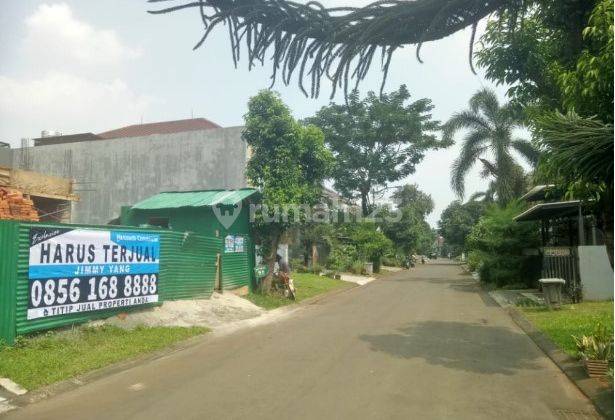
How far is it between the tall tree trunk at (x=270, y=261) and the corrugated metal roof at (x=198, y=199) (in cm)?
169

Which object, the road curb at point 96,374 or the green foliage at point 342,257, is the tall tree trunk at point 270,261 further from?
the green foliage at point 342,257

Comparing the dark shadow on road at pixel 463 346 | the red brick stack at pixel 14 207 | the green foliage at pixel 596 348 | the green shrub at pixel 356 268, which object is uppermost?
the red brick stack at pixel 14 207

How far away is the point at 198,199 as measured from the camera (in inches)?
678

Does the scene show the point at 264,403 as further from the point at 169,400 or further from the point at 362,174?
the point at 362,174

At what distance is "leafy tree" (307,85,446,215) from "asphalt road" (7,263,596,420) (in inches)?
1095

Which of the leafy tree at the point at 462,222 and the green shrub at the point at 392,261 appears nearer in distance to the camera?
the green shrub at the point at 392,261

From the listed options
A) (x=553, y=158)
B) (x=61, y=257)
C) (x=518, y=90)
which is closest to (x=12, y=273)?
(x=61, y=257)

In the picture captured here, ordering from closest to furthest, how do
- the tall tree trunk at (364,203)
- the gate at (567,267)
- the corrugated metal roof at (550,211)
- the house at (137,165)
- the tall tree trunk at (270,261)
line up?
the gate at (567,267) < the tall tree trunk at (270,261) < the corrugated metal roof at (550,211) < the house at (137,165) < the tall tree trunk at (364,203)

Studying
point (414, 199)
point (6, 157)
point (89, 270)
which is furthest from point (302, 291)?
point (414, 199)

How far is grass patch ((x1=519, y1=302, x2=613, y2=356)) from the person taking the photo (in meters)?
9.16

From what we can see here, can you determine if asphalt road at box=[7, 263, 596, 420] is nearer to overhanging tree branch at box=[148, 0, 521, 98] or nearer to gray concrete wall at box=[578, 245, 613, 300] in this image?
overhanging tree branch at box=[148, 0, 521, 98]

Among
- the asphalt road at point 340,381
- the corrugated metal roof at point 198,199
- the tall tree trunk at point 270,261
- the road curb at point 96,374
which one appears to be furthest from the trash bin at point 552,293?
the corrugated metal roof at point 198,199

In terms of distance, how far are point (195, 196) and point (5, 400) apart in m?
12.3

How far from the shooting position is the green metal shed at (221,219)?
1528 centimetres
